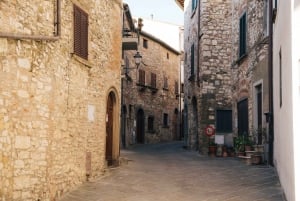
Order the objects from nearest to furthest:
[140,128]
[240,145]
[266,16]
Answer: [266,16]
[240,145]
[140,128]

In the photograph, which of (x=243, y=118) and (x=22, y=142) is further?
(x=243, y=118)

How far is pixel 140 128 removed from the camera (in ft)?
93.5

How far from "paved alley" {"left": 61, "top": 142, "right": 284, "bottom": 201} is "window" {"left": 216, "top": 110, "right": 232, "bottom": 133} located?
17.7ft

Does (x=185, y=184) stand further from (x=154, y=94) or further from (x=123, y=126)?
(x=154, y=94)

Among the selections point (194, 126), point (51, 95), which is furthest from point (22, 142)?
point (194, 126)

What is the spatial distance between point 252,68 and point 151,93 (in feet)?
53.9

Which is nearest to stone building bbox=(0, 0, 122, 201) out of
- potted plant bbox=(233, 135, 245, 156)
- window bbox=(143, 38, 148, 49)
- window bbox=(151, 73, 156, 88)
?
potted plant bbox=(233, 135, 245, 156)

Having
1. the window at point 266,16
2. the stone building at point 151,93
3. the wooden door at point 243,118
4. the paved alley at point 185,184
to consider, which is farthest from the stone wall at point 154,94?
the paved alley at point 185,184

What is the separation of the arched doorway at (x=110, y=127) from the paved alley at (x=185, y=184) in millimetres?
544

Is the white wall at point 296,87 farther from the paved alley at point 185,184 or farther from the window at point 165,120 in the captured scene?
the window at point 165,120

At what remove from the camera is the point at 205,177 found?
10539 millimetres

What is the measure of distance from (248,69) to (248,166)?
347 cm

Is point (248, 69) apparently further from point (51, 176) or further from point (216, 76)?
point (51, 176)

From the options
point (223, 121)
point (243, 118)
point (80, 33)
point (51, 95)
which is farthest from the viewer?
point (223, 121)
